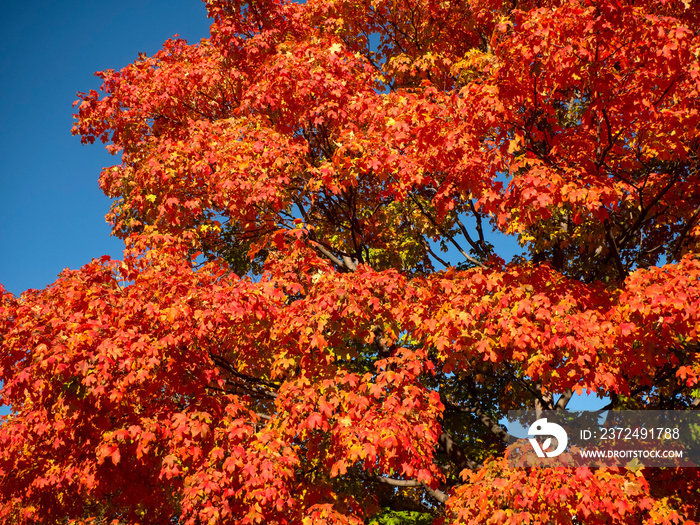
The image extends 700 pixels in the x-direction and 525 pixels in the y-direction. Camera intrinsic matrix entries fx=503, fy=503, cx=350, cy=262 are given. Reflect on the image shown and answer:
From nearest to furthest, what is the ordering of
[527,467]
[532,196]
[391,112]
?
[532,196]
[527,467]
[391,112]

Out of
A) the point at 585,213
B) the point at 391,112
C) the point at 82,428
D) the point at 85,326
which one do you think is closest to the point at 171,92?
the point at 391,112

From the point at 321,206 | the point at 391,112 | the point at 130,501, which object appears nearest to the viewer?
the point at 130,501

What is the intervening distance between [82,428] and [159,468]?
1386 millimetres

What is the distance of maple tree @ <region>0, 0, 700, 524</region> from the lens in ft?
23.3

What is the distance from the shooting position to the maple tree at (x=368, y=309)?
709 centimetres

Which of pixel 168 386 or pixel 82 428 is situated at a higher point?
pixel 168 386

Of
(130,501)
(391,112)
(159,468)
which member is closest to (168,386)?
(159,468)

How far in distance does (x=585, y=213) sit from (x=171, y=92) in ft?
31.7

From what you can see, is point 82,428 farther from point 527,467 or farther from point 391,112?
point 391,112

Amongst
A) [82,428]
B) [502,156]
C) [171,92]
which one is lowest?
[82,428]

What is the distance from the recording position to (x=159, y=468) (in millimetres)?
8234

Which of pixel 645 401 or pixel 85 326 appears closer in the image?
pixel 85 326

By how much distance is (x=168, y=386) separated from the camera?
842 cm

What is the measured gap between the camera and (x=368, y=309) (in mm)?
8516
